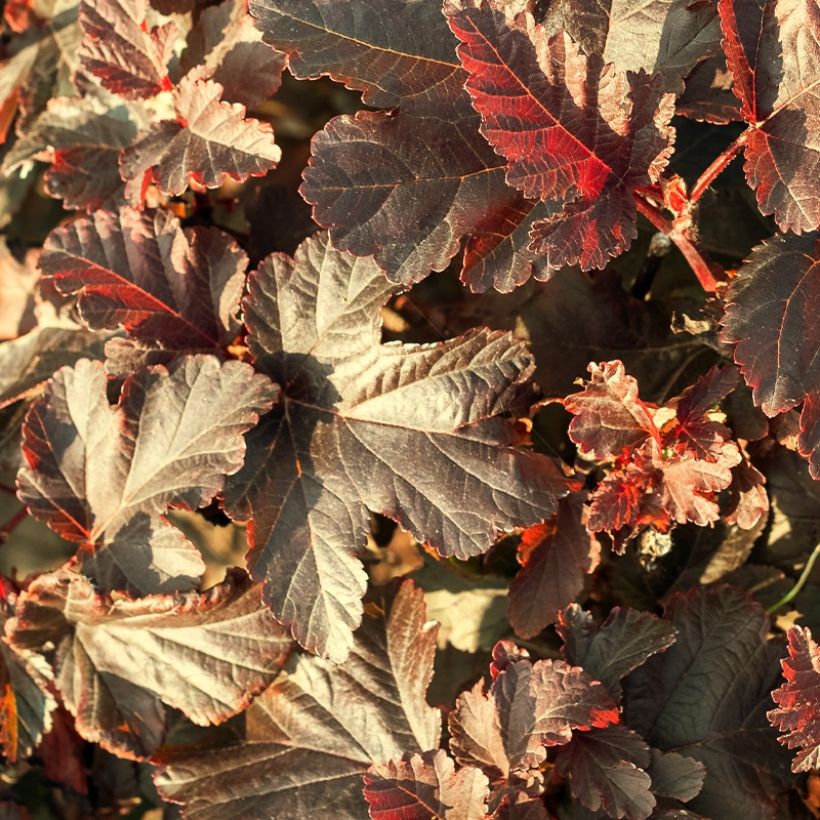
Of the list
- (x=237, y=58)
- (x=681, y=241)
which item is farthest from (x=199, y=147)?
(x=681, y=241)

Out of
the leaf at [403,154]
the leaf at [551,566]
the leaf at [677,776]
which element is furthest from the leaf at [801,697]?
the leaf at [403,154]

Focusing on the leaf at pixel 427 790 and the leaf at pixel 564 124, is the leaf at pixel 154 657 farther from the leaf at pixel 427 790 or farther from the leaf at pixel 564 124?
the leaf at pixel 564 124

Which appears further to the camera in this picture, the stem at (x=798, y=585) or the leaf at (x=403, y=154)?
the stem at (x=798, y=585)

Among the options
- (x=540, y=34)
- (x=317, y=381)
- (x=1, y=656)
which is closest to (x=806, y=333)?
(x=540, y=34)

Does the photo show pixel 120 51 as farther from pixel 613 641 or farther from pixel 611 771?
pixel 611 771

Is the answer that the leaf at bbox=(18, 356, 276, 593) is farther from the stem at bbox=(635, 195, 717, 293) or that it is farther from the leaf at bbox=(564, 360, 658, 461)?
the stem at bbox=(635, 195, 717, 293)

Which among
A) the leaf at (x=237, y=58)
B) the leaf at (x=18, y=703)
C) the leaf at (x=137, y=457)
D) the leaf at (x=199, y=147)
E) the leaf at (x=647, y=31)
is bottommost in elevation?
the leaf at (x=18, y=703)

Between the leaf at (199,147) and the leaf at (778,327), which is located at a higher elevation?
the leaf at (199,147)
